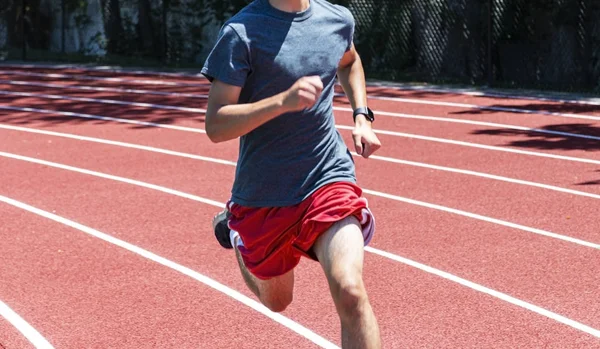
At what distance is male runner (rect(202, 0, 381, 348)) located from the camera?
14.1 feet

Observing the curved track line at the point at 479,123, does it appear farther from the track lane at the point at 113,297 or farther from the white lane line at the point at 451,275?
the track lane at the point at 113,297

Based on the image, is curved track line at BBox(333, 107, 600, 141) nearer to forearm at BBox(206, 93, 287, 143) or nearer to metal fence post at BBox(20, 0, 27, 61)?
forearm at BBox(206, 93, 287, 143)

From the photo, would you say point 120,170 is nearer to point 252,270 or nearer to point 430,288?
point 430,288

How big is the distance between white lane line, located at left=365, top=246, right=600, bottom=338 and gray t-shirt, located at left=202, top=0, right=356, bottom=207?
2.11 metres

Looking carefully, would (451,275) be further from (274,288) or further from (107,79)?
(107,79)

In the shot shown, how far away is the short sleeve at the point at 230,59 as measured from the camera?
4.34m

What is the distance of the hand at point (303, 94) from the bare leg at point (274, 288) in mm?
1113

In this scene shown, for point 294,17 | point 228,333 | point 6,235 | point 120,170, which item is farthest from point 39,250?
point 294,17

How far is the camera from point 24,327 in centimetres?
651

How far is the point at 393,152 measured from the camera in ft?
43.6

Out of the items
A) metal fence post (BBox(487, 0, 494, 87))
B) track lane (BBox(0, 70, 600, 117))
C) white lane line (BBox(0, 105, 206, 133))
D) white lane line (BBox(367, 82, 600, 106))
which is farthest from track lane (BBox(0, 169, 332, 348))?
metal fence post (BBox(487, 0, 494, 87))

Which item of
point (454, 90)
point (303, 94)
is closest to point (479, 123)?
point (454, 90)

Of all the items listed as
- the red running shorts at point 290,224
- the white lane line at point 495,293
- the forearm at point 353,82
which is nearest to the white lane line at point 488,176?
the white lane line at point 495,293

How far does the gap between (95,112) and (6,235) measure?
29.8 ft
